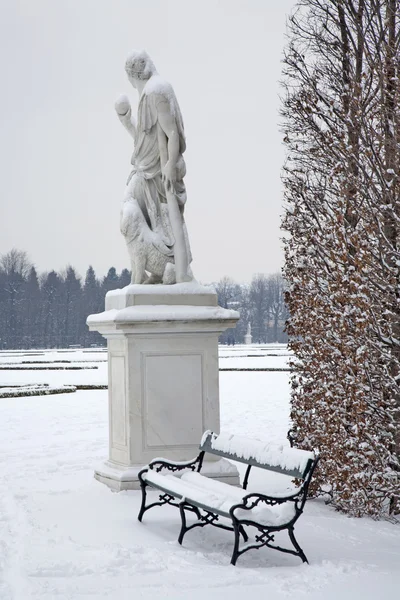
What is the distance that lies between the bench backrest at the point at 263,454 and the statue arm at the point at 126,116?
3.77 metres

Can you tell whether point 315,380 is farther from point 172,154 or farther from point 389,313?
point 172,154

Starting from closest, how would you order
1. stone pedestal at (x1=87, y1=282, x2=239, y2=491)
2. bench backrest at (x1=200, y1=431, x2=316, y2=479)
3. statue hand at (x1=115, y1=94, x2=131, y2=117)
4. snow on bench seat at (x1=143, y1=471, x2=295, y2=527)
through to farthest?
snow on bench seat at (x1=143, y1=471, x2=295, y2=527)
bench backrest at (x1=200, y1=431, x2=316, y2=479)
stone pedestal at (x1=87, y1=282, x2=239, y2=491)
statue hand at (x1=115, y1=94, x2=131, y2=117)

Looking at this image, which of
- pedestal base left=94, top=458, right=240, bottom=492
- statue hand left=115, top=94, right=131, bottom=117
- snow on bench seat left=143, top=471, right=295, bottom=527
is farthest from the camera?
statue hand left=115, top=94, right=131, bottom=117

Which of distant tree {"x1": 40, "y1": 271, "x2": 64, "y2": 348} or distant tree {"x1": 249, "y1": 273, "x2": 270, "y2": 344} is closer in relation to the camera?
distant tree {"x1": 40, "y1": 271, "x2": 64, "y2": 348}

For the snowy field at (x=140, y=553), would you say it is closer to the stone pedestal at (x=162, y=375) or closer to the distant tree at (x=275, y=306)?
the stone pedestal at (x=162, y=375)

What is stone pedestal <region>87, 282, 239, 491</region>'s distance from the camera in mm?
8203

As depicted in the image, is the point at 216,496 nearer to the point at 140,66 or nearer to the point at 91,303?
the point at 140,66

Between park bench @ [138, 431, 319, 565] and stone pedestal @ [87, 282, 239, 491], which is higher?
stone pedestal @ [87, 282, 239, 491]

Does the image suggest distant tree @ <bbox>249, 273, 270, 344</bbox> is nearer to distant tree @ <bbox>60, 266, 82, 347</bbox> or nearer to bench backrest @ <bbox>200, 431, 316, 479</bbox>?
distant tree @ <bbox>60, 266, 82, 347</bbox>

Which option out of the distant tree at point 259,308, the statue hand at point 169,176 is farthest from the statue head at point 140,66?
the distant tree at point 259,308

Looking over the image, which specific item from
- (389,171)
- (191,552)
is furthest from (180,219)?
(191,552)

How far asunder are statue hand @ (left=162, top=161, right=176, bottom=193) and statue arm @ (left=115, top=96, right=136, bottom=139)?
0.76 metres

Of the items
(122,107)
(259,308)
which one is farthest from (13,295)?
(122,107)

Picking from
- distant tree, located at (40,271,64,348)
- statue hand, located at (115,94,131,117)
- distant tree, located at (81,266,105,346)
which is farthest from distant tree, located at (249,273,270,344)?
statue hand, located at (115,94,131,117)
